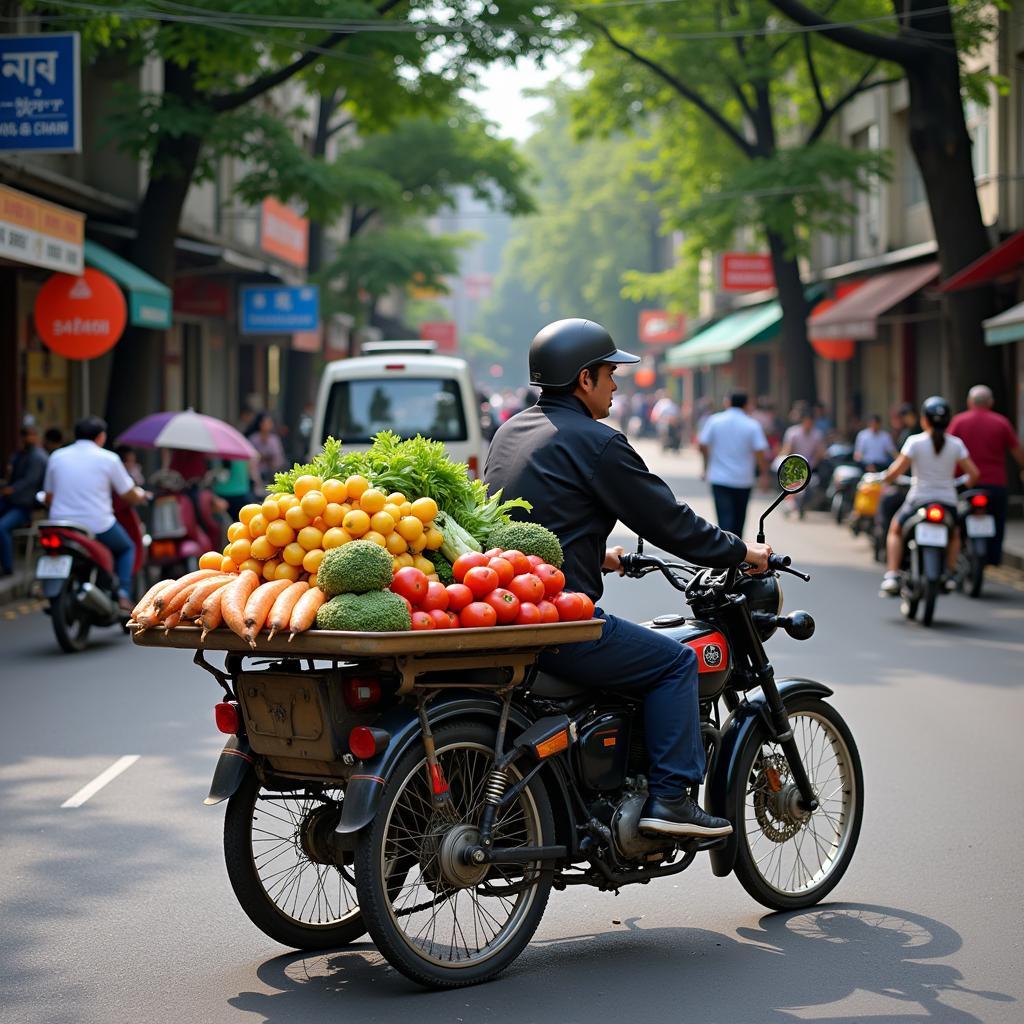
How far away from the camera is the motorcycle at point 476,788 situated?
4.77m

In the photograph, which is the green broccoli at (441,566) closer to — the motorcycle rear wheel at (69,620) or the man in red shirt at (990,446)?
the motorcycle rear wheel at (69,620)

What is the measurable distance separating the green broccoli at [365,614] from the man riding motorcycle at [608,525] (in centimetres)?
65

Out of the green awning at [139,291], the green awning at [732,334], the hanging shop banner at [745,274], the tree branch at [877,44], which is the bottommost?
the green awning at [139,291]

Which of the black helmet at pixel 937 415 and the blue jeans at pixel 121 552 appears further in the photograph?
the black helmet at pixel 937 415

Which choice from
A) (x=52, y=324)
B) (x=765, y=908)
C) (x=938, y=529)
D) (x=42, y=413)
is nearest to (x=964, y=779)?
(x=765, y=908)

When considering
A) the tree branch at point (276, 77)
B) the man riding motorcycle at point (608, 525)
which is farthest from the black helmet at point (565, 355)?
the tree branch at point (276, 77)

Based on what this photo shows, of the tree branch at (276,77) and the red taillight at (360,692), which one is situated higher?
the tree branch at (276,77)

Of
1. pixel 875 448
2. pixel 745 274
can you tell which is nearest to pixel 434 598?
pixel 875 448

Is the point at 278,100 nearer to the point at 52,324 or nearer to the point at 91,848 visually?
the point at 52,324

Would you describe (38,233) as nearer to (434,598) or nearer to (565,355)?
(565,355)

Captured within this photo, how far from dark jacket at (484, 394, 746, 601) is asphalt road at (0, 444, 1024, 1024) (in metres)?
1.17

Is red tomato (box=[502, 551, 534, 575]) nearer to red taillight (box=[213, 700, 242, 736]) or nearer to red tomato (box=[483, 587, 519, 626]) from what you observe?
red tomato (box=[483, 587, 519, 626])

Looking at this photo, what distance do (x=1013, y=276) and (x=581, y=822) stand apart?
21.5 meters

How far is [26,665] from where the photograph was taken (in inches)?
462
